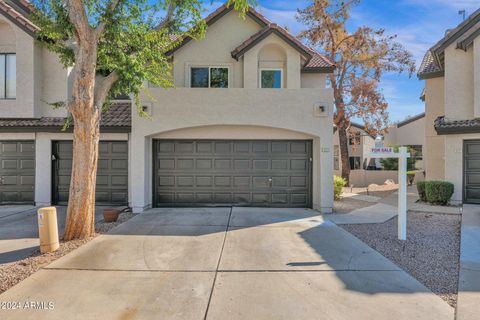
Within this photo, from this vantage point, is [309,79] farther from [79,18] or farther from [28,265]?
[28,265]

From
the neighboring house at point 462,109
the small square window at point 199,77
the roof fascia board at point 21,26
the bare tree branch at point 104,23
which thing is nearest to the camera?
the bare tree branch at point 104,23

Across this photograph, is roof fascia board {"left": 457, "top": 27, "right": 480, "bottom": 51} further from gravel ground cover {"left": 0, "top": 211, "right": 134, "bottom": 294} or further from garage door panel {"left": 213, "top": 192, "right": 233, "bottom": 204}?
gravel ground cover {"left": 0, "top": 211, "right": 134, "bottom": 294}

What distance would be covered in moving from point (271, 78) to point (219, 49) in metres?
2.46

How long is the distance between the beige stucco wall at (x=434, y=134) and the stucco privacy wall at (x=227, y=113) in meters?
7.11

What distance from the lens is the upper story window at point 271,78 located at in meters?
12.2

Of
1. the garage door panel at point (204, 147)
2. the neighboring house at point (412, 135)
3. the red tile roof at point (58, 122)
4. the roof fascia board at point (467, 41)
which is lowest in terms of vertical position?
the garage door panel at point (204, 147)

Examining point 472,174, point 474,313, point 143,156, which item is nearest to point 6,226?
point 143,156

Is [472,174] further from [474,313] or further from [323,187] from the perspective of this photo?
[474,313]

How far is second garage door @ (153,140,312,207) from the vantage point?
11234 mm

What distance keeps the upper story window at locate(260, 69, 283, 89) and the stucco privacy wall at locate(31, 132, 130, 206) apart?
5870 millimetres

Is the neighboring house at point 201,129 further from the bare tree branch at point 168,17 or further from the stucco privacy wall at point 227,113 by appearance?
the bare tree branch at point 168,17

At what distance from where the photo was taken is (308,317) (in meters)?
4.01

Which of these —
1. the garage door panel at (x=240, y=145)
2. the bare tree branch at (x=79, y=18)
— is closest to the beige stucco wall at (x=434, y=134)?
the garage door panel at (x=240, y=145)

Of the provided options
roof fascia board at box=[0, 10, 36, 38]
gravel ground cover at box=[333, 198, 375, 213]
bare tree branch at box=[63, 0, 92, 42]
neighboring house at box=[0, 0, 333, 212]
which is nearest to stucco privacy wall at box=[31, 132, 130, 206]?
neighboring house at box=[0, 0, 333, 212]
